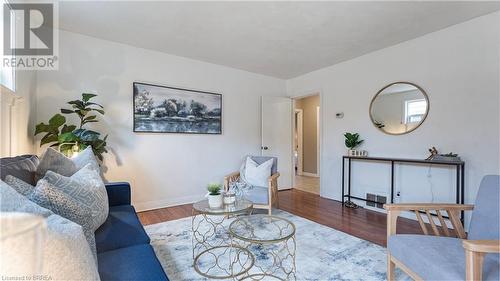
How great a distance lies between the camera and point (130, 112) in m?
3.37

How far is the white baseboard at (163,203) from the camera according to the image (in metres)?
3.45

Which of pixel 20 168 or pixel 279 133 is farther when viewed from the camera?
pixel 279 133

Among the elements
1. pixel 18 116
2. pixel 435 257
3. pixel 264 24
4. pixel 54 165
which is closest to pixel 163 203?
pixel 18 116

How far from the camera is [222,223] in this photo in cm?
287

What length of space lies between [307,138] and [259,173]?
3.95 m

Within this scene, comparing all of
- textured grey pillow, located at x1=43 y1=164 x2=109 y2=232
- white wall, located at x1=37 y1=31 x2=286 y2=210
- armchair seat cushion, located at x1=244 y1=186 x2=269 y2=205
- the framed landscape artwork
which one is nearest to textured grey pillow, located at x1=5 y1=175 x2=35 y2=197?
textured grey pillow, located at x1=43 y1=164 x2=109 y2=232

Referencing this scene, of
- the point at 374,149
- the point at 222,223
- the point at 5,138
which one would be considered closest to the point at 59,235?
the point at 5,138

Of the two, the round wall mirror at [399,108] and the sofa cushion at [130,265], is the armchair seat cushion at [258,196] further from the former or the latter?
the round wall mirror at [399,108]

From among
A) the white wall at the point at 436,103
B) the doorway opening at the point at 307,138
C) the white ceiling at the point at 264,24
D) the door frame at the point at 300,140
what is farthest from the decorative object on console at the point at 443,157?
the door frame at the point at 300,140

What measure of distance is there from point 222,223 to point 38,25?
10.7 feet

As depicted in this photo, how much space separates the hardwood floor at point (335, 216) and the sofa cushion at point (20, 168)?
1.70 m

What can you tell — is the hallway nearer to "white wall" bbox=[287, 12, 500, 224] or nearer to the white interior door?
the white interior door

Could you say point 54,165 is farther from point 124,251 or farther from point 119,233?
point 124,251

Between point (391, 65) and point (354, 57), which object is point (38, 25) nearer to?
point (354, 57)
